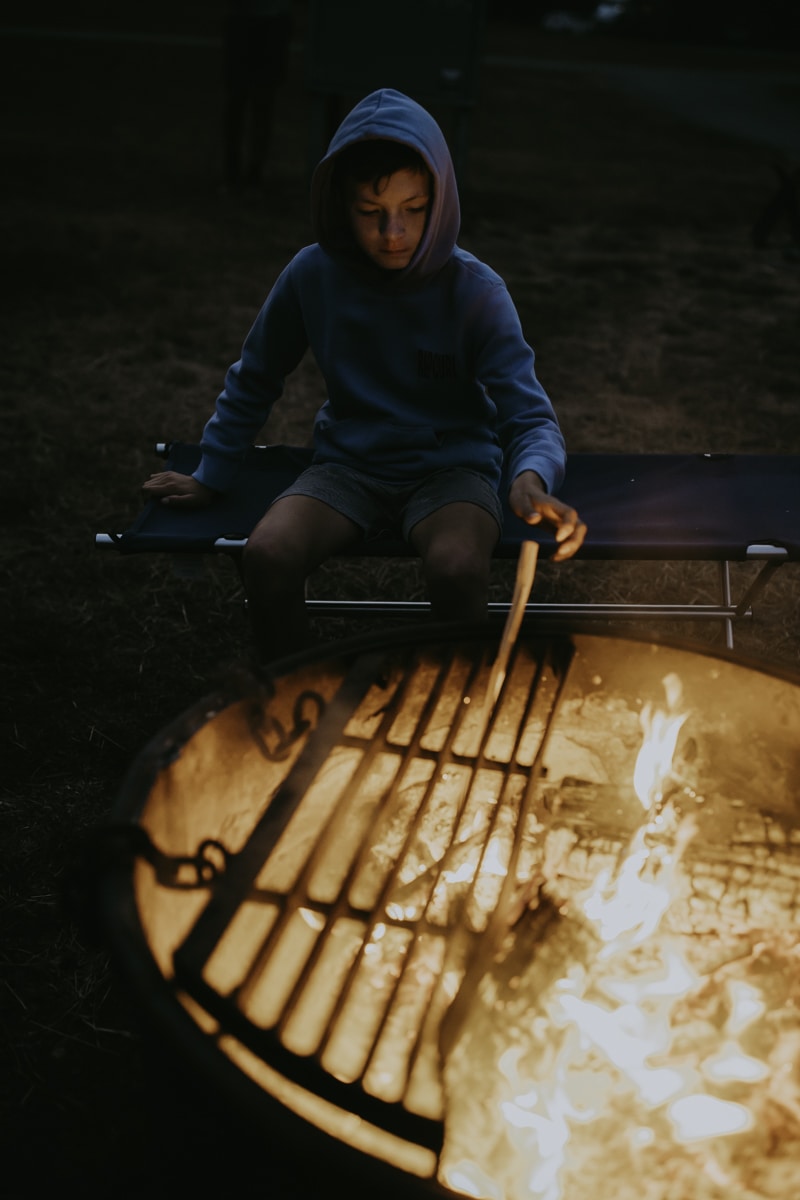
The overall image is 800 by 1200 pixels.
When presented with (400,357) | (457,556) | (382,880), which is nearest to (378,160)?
(400,357)

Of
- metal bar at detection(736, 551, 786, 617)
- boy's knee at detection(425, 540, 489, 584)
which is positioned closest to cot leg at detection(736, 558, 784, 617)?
metal bar at detection(736, 551, 786, 617)

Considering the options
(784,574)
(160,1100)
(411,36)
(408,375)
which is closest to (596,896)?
(160,1100)

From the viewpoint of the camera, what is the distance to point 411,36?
6.54 m

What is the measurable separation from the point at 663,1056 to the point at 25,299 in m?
4.74

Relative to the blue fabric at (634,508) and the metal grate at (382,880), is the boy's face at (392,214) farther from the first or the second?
the metal grate at (382,880)

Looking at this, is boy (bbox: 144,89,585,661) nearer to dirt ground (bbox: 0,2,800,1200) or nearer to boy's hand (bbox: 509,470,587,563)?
boy's hand (bbox: 509,470,587,563)

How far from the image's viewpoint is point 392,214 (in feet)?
6.15

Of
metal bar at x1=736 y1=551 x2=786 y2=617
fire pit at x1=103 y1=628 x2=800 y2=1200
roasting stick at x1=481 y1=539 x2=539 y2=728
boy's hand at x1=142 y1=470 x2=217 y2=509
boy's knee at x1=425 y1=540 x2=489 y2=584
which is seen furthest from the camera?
boy's hand at x1=142 y1=470 x2=217 y2=509

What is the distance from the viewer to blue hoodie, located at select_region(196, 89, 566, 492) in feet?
6.54

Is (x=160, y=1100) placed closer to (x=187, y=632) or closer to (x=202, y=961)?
(x=202, y=961)

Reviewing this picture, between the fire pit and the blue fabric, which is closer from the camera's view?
the fire pit

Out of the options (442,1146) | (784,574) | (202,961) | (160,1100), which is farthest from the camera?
(784,574)

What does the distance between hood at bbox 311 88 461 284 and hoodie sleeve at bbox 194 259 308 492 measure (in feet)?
0.44

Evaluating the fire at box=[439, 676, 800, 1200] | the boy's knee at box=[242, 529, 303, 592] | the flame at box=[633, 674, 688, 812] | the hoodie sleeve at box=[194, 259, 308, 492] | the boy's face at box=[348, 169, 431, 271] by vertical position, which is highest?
the boy's face at box=[348, 169, 431, 271]
